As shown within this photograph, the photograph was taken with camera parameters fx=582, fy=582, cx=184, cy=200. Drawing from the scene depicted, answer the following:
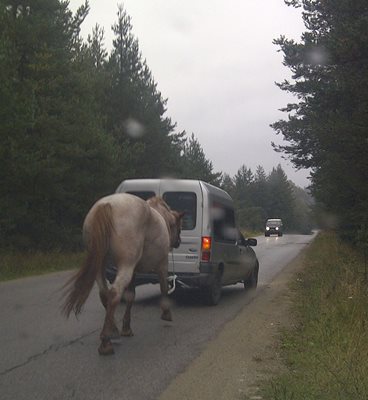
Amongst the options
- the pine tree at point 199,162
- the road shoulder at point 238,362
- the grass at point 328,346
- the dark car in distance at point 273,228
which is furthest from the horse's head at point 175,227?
the dark car in distance at point 273,228

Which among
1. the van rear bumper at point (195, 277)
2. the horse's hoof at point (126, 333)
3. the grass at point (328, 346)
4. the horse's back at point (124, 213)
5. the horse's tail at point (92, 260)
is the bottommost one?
the horse's hoof at point (126, 333)

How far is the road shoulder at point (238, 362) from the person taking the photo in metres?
5.70

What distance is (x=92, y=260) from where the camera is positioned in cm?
727

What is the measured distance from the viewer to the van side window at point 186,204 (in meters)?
11.2

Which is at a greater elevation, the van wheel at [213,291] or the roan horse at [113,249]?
the roan horse at [113,249]

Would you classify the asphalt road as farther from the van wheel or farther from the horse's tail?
the horse's tail

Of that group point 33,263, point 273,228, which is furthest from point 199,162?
point 33,263

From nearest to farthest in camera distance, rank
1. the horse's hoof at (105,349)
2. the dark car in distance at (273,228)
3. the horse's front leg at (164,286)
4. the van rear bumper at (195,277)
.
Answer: the horse's hoof at (105,349)
the horse's front leg at (164,286)
the van rear bumper at (195,277)
the dark car in distance at (273,228)

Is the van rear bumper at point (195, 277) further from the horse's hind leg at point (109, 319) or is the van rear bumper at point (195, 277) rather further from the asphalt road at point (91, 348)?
the horse's hind leg at point (109, 319)

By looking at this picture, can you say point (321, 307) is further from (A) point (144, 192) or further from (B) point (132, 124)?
(B) point (132, 124)

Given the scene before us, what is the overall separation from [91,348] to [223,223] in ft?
17.4

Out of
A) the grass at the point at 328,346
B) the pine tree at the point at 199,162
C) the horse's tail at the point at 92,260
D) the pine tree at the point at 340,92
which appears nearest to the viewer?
the grass at the point at 328,346

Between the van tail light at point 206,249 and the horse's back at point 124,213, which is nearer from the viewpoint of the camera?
the horse's back at point 124,213

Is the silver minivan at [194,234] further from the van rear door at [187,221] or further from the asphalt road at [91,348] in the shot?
the asphalt road at [91,348]
